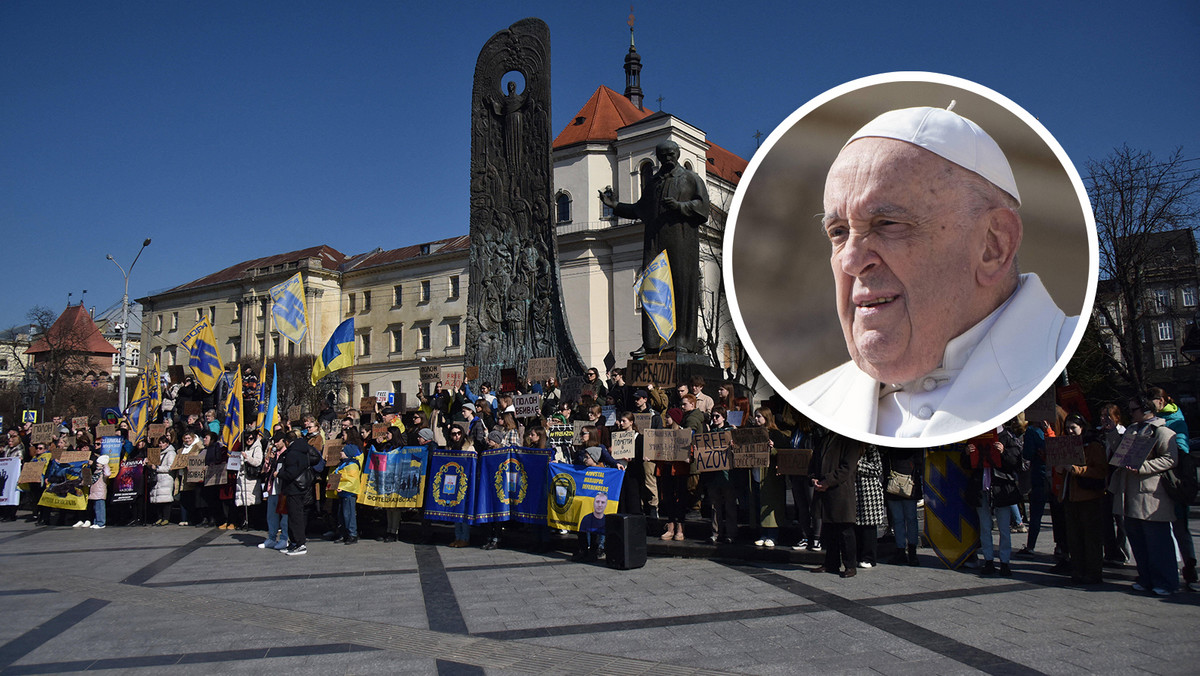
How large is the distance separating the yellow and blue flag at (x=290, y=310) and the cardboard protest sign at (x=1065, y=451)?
14099 millimetres

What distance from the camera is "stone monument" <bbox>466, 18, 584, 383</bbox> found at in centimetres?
1662

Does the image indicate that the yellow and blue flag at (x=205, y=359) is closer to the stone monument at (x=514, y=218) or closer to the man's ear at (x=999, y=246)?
the stone monument at (x=514, y=218)

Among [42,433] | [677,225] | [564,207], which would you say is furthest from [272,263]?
[677,225]

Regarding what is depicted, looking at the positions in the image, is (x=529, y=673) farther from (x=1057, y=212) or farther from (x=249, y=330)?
(x=249, y=330)

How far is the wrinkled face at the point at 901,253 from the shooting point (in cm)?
399

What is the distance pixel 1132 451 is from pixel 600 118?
5320 centimetres

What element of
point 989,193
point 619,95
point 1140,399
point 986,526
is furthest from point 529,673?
point 619,95

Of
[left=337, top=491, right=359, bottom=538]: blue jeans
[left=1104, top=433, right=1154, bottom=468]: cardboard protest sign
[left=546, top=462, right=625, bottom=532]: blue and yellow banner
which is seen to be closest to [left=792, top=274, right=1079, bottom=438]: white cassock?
[left=1104, top=433, right=1154, bottom=468]: cardboard protest sign

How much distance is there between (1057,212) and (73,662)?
715 centimetres

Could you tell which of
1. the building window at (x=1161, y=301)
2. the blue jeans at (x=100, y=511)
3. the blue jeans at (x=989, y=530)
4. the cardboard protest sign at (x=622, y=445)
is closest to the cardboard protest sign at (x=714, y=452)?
the cardboard protest sign at (x=622, y=445)

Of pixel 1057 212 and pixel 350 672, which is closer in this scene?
pixel 1057 212

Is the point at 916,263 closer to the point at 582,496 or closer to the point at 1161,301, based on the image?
the point at 582,496

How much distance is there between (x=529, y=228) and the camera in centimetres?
1684

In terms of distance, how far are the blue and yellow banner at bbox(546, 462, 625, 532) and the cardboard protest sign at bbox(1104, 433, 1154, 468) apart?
5452 millimetres
